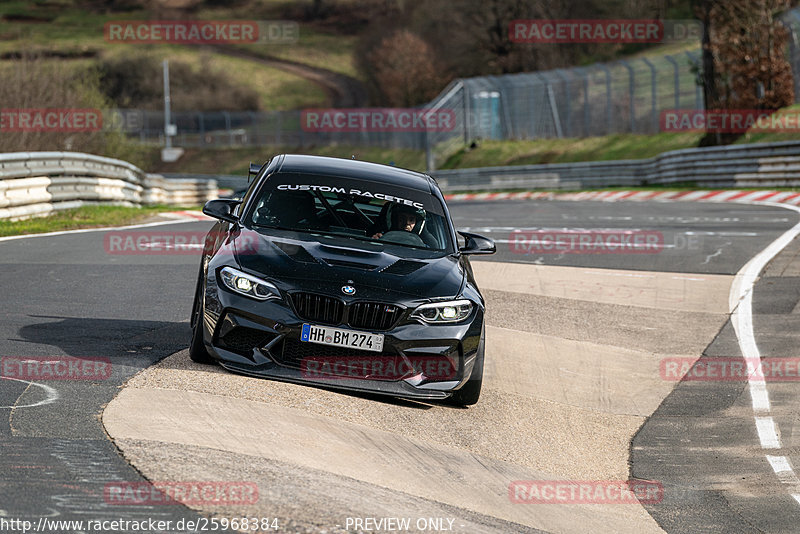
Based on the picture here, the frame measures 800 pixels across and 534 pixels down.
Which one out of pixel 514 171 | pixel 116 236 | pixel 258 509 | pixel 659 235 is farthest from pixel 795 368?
pixel 514 171

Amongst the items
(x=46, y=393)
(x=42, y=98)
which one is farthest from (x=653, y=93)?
(x=46, y=393)

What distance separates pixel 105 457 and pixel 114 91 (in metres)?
101

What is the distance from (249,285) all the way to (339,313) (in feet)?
2.10

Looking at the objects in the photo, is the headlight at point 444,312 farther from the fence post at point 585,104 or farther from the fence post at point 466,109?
the fence post at point 466,109

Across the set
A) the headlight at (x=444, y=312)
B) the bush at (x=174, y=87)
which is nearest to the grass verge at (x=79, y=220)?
the headlight at (x=444, y=312)

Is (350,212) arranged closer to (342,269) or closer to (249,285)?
(342,269)

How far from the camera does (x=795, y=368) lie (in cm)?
1023

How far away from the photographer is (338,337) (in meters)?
7.25

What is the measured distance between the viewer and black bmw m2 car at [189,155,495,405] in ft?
23.9

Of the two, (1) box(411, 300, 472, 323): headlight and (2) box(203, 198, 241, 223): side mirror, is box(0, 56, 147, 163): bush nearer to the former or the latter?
(2) box(203, 198, 241, 223): side mirror

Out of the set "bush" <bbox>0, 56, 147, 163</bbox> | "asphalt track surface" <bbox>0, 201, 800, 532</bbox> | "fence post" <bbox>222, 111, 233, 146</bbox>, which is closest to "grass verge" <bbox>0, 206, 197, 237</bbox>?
"asphalt track surface" <bbox>0, 201, 800, 532</bbox>

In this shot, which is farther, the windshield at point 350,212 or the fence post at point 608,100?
the fence post at point 608,100

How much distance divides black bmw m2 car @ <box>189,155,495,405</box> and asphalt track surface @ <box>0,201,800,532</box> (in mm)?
259

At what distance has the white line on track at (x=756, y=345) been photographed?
25.3 feet
